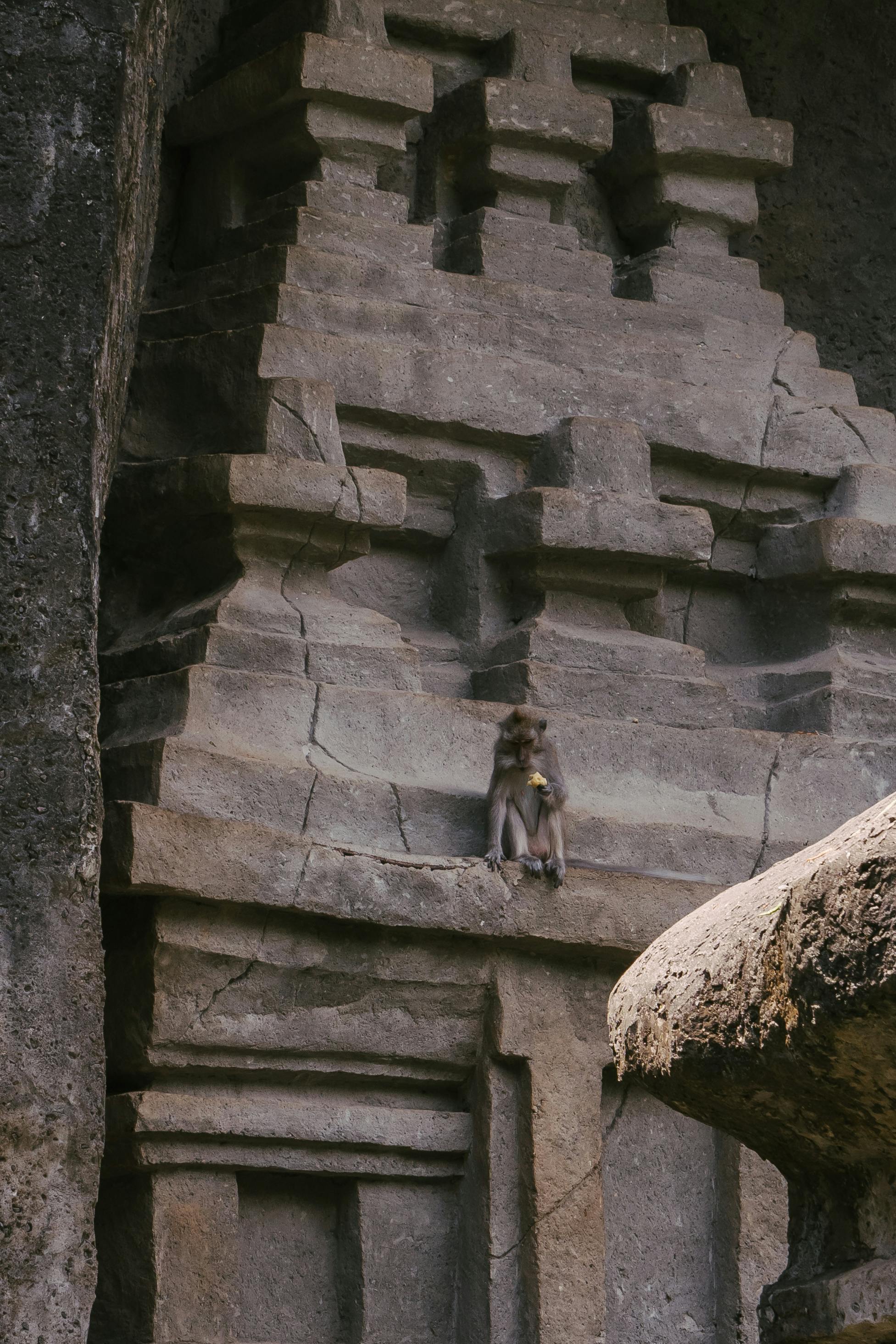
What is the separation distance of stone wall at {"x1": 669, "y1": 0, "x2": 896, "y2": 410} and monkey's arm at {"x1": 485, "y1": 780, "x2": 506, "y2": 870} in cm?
345

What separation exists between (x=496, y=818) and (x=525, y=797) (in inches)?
4.6

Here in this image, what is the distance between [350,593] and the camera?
6879mm

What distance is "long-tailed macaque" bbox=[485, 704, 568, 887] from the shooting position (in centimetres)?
616

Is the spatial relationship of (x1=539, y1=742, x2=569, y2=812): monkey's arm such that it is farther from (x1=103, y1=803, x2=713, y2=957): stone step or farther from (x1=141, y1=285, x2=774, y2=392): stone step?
(x1=141, y1=285, x2=774, y2=392): stone step

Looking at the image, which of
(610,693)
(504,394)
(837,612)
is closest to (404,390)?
(504,394)

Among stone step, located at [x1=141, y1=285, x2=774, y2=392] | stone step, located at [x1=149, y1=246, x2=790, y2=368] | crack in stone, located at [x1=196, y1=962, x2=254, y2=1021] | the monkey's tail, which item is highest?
stone step, located at [x1=149, y1=246, x2=790, y2=368]

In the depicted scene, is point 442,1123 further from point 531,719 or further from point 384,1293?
point 531,719

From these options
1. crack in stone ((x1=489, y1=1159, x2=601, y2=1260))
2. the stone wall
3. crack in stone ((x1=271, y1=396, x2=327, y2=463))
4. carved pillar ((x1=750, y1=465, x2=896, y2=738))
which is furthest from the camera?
the stone wall

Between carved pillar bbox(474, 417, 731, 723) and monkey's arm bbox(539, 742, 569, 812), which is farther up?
carved pillar bbox(474, 417, 731, 723)

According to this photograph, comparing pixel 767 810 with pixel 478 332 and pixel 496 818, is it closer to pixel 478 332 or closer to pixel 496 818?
pixel 496 818

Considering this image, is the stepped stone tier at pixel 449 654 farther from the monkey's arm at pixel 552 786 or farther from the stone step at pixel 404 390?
the monkey's arm at pixel 552 786

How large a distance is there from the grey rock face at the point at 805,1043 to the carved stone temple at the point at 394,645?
2.33 m

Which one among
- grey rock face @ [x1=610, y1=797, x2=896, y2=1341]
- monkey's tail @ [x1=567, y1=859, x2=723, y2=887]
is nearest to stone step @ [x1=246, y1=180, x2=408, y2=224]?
monkey's tail @ [x1=567, y1=859, x2=723, y2=887]

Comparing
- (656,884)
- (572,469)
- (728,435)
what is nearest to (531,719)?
(656,884)
